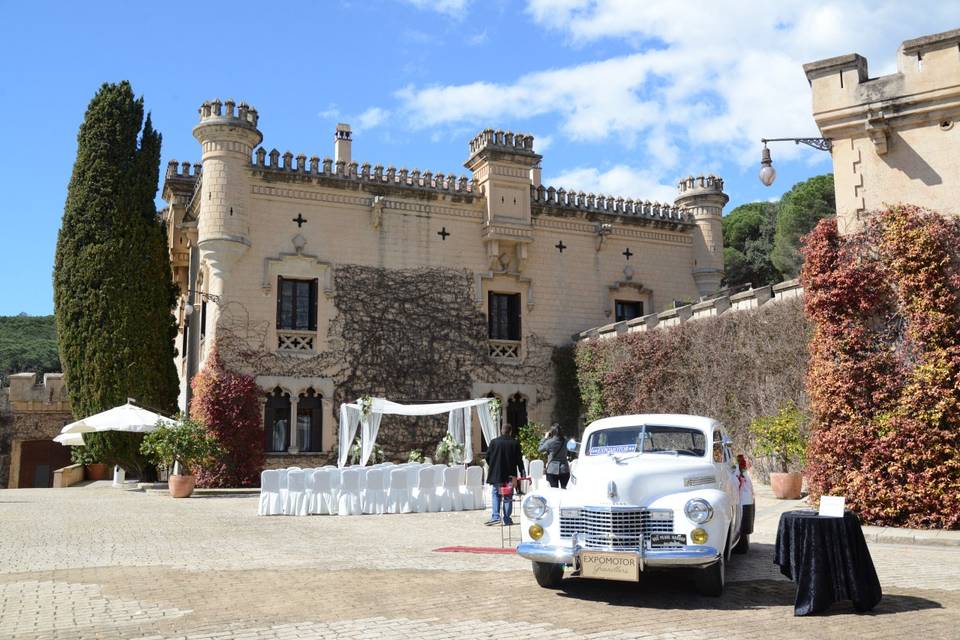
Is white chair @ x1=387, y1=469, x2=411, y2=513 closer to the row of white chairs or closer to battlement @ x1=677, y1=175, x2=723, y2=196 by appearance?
the row of white chairs

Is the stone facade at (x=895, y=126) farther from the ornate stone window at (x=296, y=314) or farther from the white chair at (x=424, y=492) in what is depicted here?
the ornate stone window at (x=296, y=314)

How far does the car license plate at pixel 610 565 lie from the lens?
6719 millimetres

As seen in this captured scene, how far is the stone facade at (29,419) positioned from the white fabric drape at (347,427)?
14.6 meters

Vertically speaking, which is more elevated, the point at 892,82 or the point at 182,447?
the point at 892,82

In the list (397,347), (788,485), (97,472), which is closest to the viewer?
(788,485)

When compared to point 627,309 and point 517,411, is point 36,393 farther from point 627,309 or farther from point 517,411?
point 627,309

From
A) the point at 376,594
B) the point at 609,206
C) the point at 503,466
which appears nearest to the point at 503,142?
the point at 609,206

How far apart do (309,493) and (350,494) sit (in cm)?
75

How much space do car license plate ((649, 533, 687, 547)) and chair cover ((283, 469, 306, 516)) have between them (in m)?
9.33

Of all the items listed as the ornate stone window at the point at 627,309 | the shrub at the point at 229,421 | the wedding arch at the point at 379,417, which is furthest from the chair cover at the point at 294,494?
the ornate stone window at the point at 627,309

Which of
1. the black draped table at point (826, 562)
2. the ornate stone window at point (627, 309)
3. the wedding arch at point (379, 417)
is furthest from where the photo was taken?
the ornate stone window at point (627, 309)

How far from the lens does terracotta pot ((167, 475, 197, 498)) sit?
18.6m

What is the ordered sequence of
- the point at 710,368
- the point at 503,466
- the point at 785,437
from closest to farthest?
the point at 503,466
the point at 785,437
the point at 710,368

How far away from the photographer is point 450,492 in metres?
15.9
